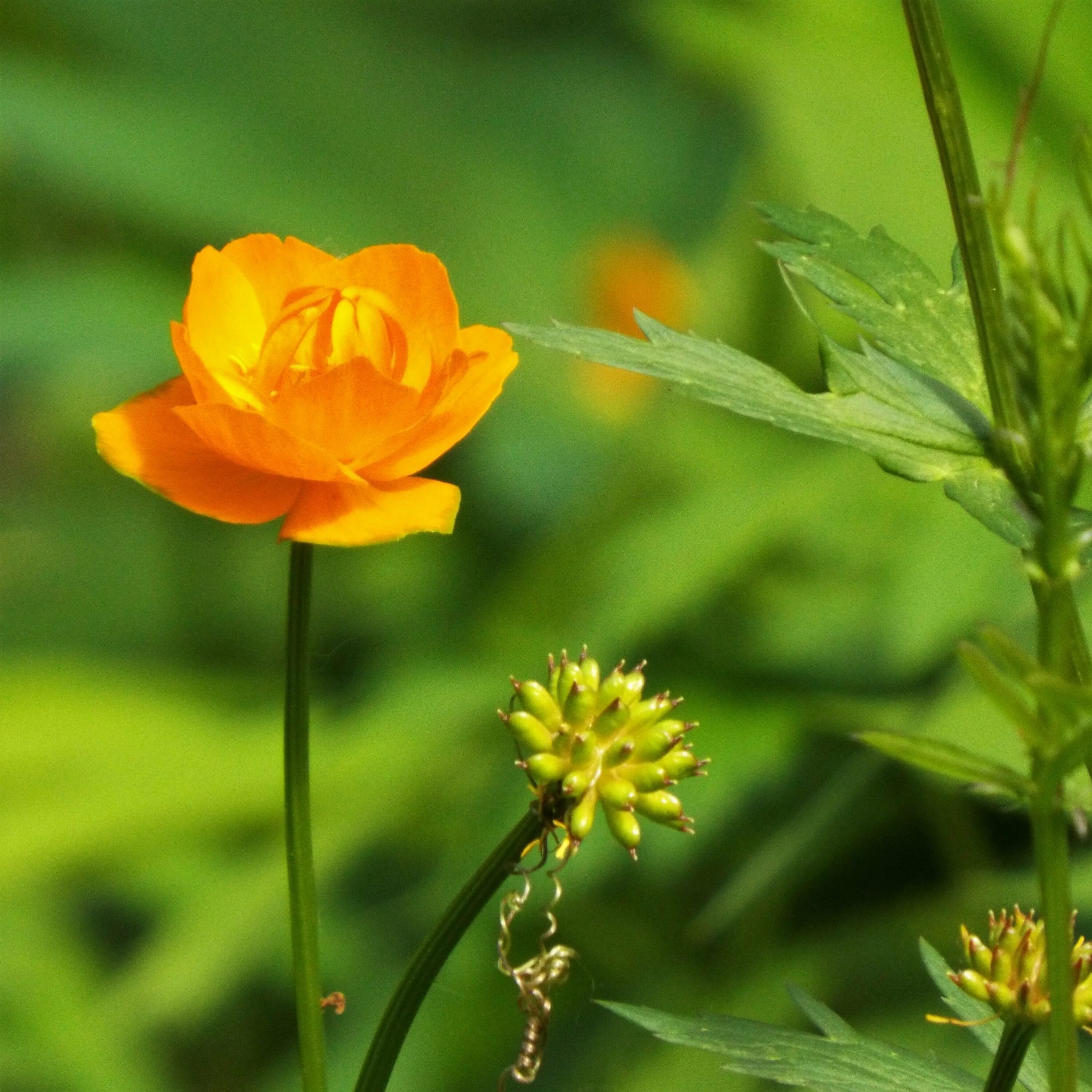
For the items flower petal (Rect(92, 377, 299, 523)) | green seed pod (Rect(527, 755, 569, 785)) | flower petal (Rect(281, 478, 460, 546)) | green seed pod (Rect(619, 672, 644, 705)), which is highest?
flower petal (Rect(281, 478, 460, 546))

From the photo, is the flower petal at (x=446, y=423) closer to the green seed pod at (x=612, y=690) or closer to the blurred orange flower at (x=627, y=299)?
the green seed pod at (x=612, y=690)

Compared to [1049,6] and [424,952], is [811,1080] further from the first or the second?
[1049,6]

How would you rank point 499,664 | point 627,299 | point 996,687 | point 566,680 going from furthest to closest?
point 627,299, point 499,664, point 566,680, point 996,687

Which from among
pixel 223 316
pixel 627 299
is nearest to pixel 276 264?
pixel 223 316

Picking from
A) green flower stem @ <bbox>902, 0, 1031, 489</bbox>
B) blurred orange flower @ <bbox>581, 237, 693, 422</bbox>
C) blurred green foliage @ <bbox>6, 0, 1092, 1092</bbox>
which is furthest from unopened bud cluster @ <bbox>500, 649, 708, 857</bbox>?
blurred orange flower @ <bbox>581, 237, 693, 422</bbox>

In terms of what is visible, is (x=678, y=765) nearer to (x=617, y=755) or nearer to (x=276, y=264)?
(x=617, y=755)

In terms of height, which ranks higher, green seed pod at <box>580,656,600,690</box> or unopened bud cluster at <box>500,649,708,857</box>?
green seed pod at <box>580,656,600,690</box>

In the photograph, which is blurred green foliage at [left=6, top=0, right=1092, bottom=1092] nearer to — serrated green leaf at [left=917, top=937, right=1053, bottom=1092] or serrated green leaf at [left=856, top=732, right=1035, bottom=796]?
serrated green leaf at [left=917, top=937, right=1053, bottom=1092]

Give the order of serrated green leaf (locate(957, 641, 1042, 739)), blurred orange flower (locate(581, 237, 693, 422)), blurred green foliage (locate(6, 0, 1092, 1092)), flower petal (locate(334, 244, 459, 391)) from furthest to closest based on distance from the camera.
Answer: blurred orange flower (locate(581, 237, 693, 422)) → blurred green foliage (locate(6, 0, 1092, 1092)) → flower petal (locate(334, 244, 459, 391)) → serrated green leaf (locate(957, 641, 1042, 739))
